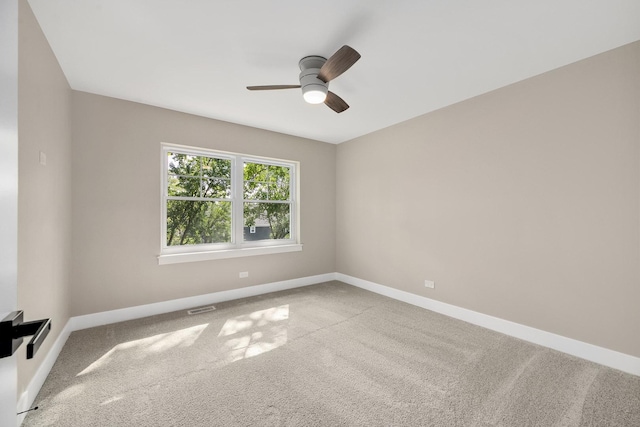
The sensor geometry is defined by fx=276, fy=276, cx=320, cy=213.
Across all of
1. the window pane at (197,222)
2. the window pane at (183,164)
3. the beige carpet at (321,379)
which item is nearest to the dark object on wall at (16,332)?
the beige carpet at (321,379)

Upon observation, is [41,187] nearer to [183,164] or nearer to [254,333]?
[183,164]

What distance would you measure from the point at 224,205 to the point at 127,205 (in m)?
1.21

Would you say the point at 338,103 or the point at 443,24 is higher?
the point at 443,24

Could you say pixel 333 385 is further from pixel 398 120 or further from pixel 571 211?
pixel 398 120

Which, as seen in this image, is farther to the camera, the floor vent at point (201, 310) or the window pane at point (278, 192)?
the window pane at point (278, 192)

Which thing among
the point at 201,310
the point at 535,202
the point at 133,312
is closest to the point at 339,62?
the point at 535,202

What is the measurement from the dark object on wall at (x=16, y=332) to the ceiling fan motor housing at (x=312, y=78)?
2.34 m

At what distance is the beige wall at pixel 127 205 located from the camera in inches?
122

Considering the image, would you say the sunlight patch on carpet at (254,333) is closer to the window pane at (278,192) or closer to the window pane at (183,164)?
the window pane at (278,192)

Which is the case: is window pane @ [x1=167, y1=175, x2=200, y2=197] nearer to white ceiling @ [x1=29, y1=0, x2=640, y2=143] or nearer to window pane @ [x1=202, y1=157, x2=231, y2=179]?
window pane @ [x1=202, y1=157, x2=231, y2=179]

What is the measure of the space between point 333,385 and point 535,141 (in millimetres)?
2984

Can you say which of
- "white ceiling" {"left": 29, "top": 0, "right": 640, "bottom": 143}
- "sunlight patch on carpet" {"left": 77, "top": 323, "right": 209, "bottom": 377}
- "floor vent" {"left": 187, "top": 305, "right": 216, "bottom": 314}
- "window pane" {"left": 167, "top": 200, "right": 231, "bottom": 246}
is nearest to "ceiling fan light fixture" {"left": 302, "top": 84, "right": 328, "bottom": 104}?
"white ceiling" {"left": 29, "top": 0, "right": 640, "bottom": 143}

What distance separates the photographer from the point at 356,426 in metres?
1.70

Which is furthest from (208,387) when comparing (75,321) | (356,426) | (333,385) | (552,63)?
(552,63)
